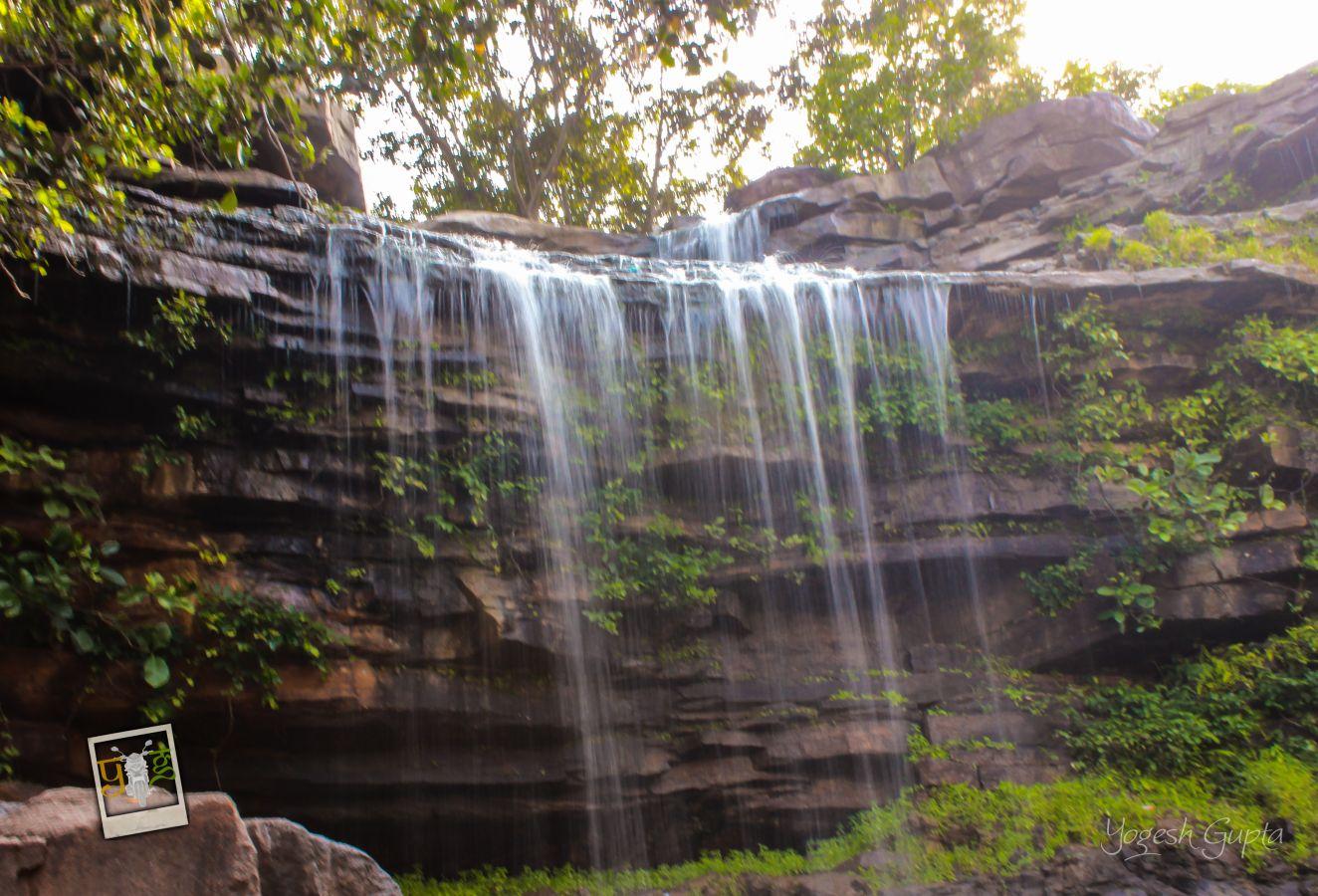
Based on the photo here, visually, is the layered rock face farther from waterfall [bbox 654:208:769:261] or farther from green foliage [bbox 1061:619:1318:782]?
waterfall [bbox 654:208:769:261]

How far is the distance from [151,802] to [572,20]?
53.3 feet

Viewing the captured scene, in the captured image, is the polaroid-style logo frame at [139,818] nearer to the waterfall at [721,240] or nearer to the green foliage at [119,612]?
the green foliage at [119,612]

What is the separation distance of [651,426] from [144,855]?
22.3ft

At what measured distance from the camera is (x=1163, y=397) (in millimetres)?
11250

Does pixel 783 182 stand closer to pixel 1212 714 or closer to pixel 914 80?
pixel 914 80

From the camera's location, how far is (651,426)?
10133mm

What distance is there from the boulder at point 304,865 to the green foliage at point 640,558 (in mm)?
4522

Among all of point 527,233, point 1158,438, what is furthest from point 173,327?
point 1158,438

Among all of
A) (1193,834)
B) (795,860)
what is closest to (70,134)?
(795,860)

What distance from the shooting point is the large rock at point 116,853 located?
3877 millimetres

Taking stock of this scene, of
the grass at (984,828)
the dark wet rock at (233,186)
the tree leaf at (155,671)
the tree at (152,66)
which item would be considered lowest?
the grass at (984,828)

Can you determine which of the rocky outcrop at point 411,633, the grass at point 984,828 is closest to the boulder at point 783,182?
the rocky outcrop at point 411,633

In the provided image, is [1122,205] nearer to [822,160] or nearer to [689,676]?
[822,160]

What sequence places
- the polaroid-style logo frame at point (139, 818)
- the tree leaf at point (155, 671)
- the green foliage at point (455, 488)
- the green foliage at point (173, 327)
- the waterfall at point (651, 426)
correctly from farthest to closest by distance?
1. the waterfall at point (651, 426)
2. the green foliage at point (455, 488)
3. the green foliage at point (173, 327)
4. the tree leaf at point (155, 671)
5. the polaroid-style logo frame at point (139, 818)
